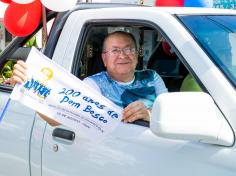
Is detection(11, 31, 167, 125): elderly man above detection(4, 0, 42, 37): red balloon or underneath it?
underneath

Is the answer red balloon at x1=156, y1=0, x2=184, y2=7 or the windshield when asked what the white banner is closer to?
the windshield

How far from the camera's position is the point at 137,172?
2.27m

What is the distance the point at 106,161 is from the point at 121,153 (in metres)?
0.10

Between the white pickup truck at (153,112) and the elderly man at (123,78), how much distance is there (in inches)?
4.0

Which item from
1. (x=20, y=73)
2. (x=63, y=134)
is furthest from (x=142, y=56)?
(x=20, y=73)

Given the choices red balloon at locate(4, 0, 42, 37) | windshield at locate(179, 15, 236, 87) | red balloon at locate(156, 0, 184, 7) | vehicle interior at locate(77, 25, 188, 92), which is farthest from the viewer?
red balloon at locate(156, 0, 184, 7)

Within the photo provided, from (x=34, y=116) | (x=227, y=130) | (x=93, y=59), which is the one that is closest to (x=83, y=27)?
(x=93, y=59)

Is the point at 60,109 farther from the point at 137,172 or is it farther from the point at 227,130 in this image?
the point at 227,130

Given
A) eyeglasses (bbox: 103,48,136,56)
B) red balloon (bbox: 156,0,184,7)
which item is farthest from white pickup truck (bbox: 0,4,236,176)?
red balloon (bbox: 156,0,184,7)

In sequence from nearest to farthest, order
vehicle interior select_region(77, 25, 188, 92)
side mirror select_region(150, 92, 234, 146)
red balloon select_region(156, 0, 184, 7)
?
side mirror select_region(150, 92, 234, 146)
vehicle interior select_region(77, 25, 188, 92)
red balloon select_region(156, 0, 184, 7)

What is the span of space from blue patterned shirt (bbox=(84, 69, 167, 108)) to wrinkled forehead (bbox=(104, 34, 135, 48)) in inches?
7.0

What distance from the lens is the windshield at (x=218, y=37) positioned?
7.27ft

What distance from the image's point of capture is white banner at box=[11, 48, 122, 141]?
7.85 feet

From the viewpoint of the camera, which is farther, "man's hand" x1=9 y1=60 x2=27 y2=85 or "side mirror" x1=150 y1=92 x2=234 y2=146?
"man's hand" x1=9 y1=60 x2=27 y2=85
